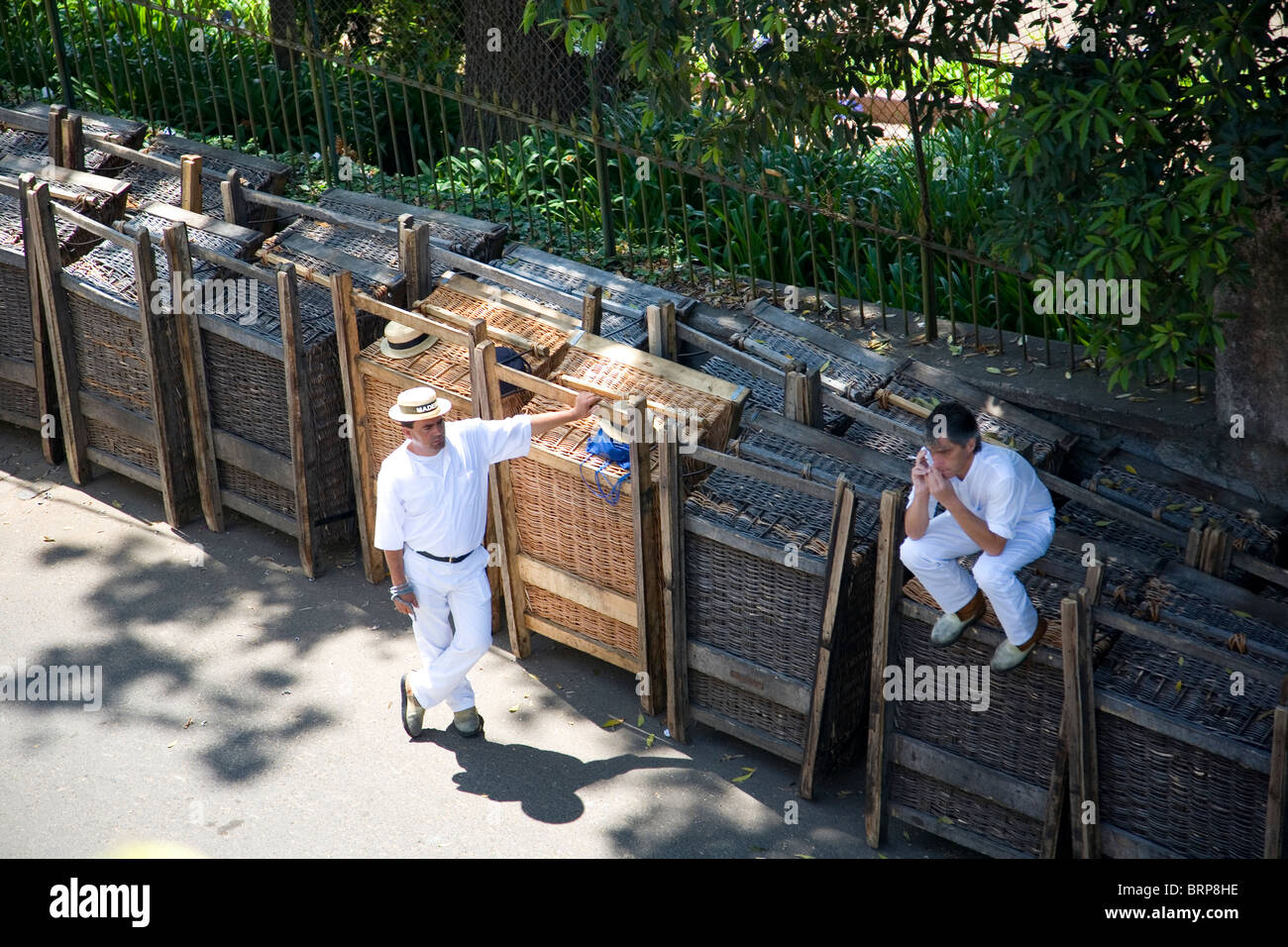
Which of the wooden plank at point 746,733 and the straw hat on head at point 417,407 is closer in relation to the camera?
the straw hat on head at point 417,407

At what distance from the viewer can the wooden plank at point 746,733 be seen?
6.37 meters

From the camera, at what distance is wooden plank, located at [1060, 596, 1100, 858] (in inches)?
200

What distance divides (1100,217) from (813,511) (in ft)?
5.95

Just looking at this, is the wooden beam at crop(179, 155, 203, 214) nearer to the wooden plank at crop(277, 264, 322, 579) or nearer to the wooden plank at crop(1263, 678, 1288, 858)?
the wooden plank at crop(277, 264, 322, 579)

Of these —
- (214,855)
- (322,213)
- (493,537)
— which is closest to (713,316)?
(493,537)

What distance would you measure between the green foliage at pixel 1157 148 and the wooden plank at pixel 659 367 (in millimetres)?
1630

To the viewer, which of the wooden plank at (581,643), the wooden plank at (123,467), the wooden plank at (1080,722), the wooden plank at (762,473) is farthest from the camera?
the wooden plank at (123,467)

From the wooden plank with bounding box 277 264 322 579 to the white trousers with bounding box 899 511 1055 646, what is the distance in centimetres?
→ 380

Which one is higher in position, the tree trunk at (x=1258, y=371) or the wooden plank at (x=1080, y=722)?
the tree trunk at (x=1258, y=371)

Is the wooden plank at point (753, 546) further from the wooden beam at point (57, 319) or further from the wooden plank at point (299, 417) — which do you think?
the wooden beam at point (57, 319)

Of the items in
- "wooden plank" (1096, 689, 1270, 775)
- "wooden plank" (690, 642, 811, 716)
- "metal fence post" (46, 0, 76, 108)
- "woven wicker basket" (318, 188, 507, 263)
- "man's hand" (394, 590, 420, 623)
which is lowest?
"wooden plank" (690, 642, 811, 716)

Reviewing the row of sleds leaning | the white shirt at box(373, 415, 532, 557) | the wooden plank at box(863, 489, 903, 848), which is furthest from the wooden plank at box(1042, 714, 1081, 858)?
the white shirt at box(373, 415, 532, 557)

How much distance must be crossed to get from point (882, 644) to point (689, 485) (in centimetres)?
132

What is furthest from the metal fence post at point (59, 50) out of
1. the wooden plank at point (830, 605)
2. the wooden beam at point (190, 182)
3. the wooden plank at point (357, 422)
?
the wooden plank at point (830, 605)
